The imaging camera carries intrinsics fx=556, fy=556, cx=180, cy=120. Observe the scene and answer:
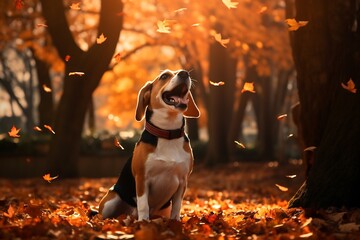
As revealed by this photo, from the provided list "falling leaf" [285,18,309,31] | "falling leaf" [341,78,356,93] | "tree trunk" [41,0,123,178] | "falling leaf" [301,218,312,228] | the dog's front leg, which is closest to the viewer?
"falling leaf" [301,218,312,228]

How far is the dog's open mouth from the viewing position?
19.1 feet

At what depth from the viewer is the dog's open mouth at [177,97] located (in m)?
5.81

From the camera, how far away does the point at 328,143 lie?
6402 mm

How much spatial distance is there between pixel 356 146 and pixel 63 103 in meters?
10.1

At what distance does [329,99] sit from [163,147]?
229 cm

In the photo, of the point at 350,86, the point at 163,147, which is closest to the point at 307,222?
the point at 163,147

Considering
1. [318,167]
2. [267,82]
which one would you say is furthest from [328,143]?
[267,82]

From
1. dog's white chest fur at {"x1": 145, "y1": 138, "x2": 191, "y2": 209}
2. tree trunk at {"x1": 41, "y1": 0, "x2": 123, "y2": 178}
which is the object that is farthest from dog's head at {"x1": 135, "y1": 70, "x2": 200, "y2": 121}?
tree trunk at {"x1": 41, "y1": 0, "x2": 123, "y2": 178}

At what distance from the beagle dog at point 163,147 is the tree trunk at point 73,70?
24.5ft

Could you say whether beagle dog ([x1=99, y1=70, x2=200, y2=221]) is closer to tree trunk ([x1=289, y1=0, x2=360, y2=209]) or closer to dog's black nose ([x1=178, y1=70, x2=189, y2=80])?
dog's black nose ([x1=178, y1=70, x2=189, y2=80])

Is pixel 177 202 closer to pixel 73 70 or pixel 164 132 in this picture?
pixel 164 132

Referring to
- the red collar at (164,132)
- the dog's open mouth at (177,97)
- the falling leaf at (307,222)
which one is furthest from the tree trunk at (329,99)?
the dog's open mouth at (177,97)

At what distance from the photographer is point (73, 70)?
13867mm

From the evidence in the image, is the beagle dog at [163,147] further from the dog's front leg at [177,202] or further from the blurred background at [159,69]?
the blurred background at [159,69]
